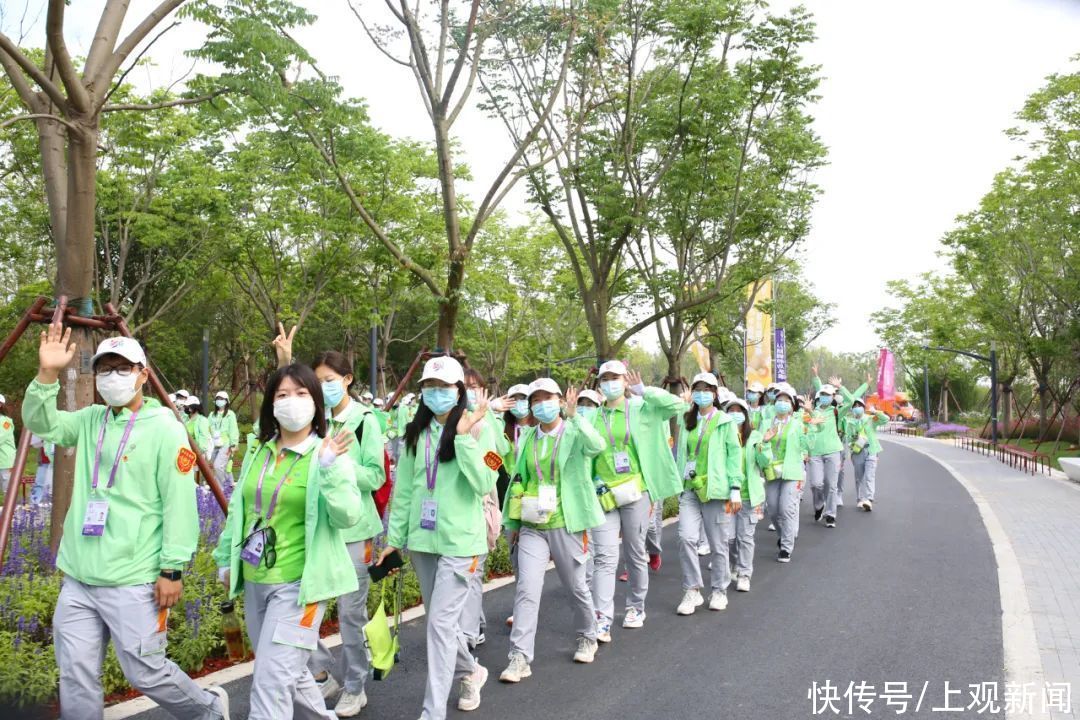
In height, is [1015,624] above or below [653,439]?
below

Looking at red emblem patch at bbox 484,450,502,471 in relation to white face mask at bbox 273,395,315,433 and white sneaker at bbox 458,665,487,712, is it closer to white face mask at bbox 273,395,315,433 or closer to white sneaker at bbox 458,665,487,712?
white sneaker at bbox 458,665,487,712

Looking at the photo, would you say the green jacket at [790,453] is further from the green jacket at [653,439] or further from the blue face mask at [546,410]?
the blue face mask at [546,410]

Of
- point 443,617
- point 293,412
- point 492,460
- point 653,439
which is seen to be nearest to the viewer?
point 293,412

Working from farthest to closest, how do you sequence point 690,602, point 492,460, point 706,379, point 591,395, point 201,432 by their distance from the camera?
point 201,432
point 591,395
point 706,379
point 690,602
point 492,460

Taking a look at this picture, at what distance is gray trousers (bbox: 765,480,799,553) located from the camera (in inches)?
408

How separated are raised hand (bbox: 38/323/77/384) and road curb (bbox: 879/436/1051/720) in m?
5.21

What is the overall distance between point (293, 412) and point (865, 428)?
12.6m

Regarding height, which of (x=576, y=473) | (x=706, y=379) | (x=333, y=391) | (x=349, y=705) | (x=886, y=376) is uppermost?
(x=886, y=376)

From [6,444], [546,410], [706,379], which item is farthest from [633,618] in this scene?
[6,444]

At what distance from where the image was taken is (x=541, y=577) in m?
6.04

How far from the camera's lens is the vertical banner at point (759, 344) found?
28.3 metres

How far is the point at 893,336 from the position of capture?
59969 mm

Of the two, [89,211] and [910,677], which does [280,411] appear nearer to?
[89,211]

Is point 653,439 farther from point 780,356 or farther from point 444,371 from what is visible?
point 780,356
